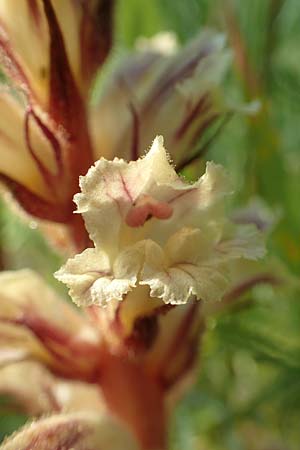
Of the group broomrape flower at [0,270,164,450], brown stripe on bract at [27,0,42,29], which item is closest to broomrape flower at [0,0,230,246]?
brown stripe on bract at [27,0,42,29]

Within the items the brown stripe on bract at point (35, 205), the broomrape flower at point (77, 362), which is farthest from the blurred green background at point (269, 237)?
the brown stripe on bract at point (35, 205)

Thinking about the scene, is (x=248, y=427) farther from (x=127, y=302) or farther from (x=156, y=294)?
(x=156, y=294)

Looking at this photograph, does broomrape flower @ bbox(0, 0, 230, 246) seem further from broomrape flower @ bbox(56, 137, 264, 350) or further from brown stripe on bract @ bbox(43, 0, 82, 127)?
broomrape flower @ bbox(56, 137, 264, 350)

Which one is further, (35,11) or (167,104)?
(167,104)

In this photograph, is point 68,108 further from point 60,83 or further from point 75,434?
point 75,434

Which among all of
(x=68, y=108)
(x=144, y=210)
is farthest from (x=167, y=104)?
(x=144, y=210)
